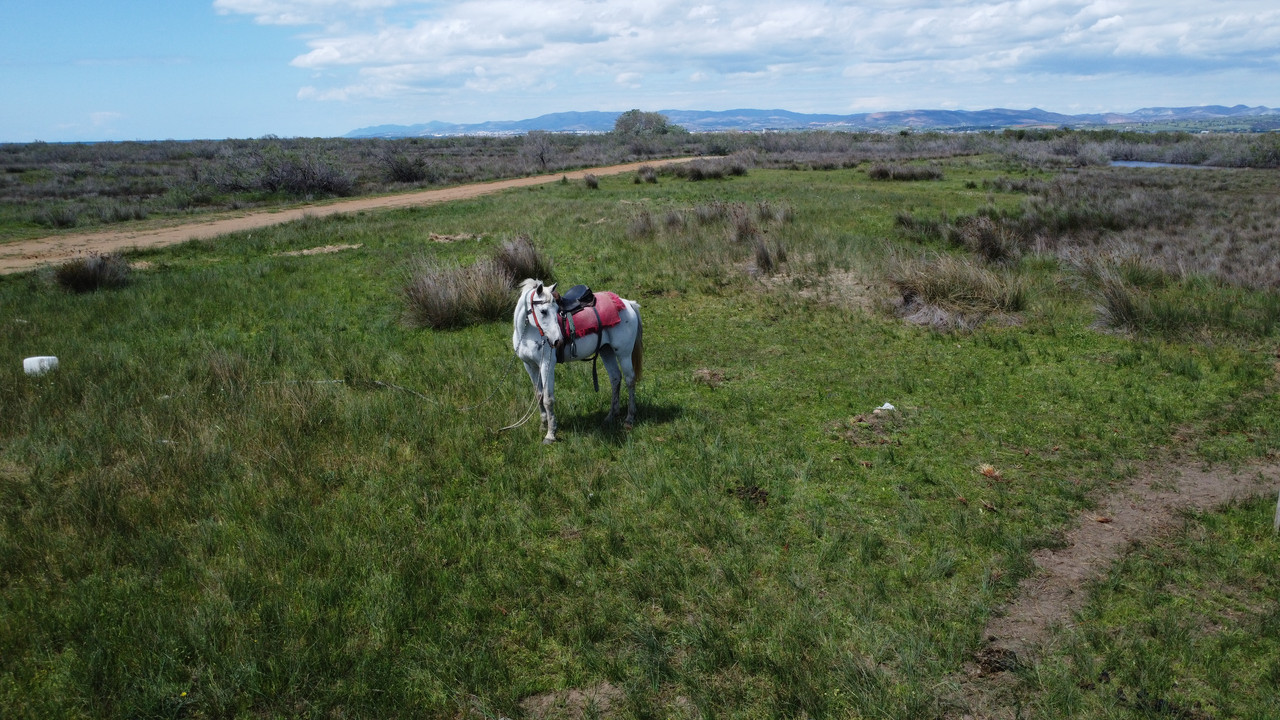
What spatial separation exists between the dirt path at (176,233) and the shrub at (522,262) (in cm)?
1141

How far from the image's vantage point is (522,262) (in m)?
14.9

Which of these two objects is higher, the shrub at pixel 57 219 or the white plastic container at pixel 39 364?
the shrub at pixel 57 219

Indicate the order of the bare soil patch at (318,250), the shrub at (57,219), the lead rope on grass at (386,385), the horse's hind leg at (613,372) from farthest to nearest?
the shrub at (57,219) < the bare soil patch at (318,250) < the lead rope on grass at (386,385) < the horse's hind leg at (613,372)

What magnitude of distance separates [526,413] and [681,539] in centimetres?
303

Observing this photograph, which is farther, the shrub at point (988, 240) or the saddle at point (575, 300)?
the shrub at point (988, 240)

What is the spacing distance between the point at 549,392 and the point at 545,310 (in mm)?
991

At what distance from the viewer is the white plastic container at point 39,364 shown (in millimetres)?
9375

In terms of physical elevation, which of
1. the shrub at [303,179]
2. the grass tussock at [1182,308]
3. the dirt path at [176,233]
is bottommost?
the grass tussock at [1182,308]

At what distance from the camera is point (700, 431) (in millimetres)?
7949

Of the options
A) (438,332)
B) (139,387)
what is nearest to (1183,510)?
(438,332)

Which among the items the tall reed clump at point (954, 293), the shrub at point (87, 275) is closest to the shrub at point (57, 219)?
the shrub at point (87, 275)

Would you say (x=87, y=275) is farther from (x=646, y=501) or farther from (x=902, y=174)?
(x=902, y=174)

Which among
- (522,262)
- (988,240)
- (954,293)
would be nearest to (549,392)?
(522,262)

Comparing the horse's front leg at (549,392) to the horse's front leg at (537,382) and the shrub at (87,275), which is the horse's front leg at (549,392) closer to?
the horse's front leg at (537,382)
